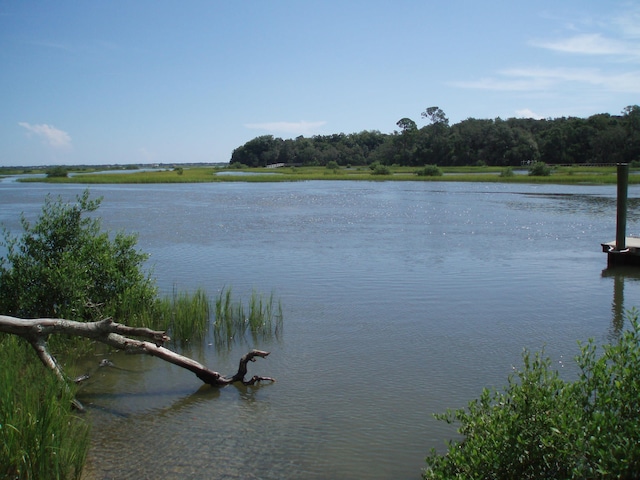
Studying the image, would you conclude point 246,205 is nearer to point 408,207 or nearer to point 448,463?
point 408,207

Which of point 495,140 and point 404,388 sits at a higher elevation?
point 495,140

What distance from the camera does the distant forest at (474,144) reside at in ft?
289

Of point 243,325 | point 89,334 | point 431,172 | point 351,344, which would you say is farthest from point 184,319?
point 431,172

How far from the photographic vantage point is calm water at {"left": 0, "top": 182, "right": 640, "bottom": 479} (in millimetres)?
7129

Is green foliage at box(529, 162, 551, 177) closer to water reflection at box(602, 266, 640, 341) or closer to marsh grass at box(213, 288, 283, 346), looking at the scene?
water reflection at box(602, 266, 640, 341)

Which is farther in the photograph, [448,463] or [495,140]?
[495,140]

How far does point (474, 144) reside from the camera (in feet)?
364

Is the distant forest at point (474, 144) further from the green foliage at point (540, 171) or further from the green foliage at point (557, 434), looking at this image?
the green foliage at point (557, 434)

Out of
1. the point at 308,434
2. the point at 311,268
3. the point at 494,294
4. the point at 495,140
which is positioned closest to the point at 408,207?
the point at 311,268

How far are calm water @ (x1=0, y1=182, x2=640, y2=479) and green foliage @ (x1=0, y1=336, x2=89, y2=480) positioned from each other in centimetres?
59

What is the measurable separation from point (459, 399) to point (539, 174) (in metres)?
69.2

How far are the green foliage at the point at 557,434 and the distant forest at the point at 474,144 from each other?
89758 mm

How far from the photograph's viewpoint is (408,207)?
43.0 meters

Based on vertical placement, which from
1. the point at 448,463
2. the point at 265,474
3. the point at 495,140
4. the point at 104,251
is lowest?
the point at 265,474
